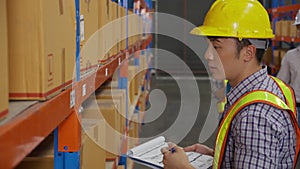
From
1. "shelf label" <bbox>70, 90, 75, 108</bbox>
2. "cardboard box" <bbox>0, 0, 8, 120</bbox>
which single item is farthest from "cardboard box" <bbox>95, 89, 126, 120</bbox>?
"cardboard box" <bbox>0, 0, 8, 120</bbox>

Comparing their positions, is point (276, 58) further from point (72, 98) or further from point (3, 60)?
point (3, 60)

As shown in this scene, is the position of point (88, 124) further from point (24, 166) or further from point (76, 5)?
point (76, 5)

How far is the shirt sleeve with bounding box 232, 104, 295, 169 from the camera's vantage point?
5.01 feet

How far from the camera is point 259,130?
153 cm

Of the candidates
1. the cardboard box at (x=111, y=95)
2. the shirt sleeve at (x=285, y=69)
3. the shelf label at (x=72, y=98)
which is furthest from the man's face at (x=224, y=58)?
the shirt sleeve at (x=285, y=69)

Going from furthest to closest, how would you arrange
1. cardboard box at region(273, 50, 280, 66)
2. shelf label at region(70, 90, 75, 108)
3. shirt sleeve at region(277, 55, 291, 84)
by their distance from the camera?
cardboard box at region(273, 50, 280, 66)
shirt sleeve at region(277, 55, 291, 84)
shelf label at region(70, 90, 75, 108)

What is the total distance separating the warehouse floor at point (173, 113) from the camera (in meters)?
6.58

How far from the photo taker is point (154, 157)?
2.23 metres

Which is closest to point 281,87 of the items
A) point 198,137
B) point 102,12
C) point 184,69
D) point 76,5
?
point 76,5

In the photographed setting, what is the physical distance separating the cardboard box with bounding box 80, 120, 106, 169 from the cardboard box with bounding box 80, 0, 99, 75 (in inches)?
10.5

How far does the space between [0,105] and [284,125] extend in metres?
1.09

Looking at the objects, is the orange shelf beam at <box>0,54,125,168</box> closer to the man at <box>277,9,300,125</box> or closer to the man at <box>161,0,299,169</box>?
the man at <box>161,0,299,169</box>

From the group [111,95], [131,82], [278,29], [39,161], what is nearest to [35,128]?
[39,161]

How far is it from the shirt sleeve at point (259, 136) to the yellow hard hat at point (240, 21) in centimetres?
33
